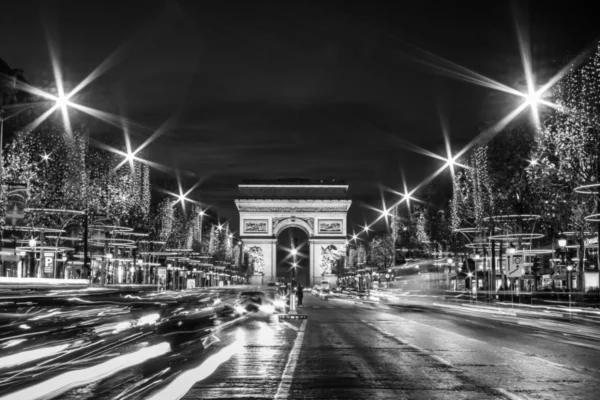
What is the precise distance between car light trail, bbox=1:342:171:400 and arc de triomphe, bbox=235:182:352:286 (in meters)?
153

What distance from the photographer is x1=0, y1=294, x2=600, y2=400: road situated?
1196 centimetres

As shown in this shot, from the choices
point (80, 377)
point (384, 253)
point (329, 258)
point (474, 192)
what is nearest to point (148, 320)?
point (80, 377)

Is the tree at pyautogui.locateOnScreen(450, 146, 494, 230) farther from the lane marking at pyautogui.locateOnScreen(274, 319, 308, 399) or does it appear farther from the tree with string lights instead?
the lane marking at pyautogui.locateOnScreen(274, 319, 308, 399)

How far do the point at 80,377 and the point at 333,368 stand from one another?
4386 millimetres

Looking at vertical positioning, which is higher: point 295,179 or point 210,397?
point 295,179

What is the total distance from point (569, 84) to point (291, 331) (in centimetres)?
2069

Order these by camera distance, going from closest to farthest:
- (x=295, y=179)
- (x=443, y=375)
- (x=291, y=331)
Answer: (x=443, y=375) < (x=291, y=331) < (x=295, y=179)

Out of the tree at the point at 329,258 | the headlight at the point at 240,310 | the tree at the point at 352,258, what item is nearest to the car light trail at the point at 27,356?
the headlight at the point at 240,310

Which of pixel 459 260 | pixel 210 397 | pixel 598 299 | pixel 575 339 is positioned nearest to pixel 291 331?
pixel 575 339

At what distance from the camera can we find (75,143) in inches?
2361

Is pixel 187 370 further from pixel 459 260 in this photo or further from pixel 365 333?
pixel 459 260

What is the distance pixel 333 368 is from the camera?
49.9 feet

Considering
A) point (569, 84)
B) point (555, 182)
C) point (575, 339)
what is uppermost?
point (569, 84)

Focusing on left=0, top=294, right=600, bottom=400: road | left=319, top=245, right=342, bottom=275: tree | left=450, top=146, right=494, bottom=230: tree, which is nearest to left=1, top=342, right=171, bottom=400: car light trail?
left=0, top=294, right=600, bottom=400: road
